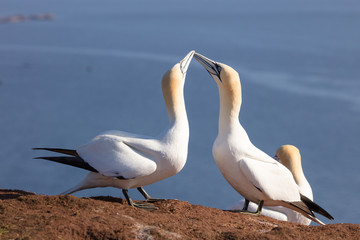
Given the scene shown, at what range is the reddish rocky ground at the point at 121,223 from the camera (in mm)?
4641

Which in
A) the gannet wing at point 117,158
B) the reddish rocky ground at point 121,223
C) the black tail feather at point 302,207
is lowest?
the reddish rocky ground at point 121,223

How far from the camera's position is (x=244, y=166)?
6234 mm

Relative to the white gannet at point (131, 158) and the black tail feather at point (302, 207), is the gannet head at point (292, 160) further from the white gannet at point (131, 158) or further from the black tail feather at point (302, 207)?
the white gannet at point (131, 158)

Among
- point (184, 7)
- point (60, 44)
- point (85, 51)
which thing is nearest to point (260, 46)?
point (85, 51)

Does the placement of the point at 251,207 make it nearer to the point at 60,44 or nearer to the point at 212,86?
the point at 212,86

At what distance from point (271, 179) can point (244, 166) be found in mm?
402

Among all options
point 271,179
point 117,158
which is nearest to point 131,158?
point 117,158

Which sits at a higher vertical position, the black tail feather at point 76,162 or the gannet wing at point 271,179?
the gannet wing at point 271,179

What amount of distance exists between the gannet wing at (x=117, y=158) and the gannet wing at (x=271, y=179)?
110cm

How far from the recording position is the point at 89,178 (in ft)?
20.3

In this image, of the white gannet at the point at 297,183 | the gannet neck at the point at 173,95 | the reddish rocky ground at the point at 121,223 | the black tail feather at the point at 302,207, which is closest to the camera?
the reddish rocky ground at the point at 121,223

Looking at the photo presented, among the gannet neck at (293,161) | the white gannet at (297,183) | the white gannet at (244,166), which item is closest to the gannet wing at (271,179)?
Result: the white gannet at (244,166)

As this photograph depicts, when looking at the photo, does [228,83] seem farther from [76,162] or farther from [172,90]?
[76,162]

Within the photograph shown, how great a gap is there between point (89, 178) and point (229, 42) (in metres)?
21.6
